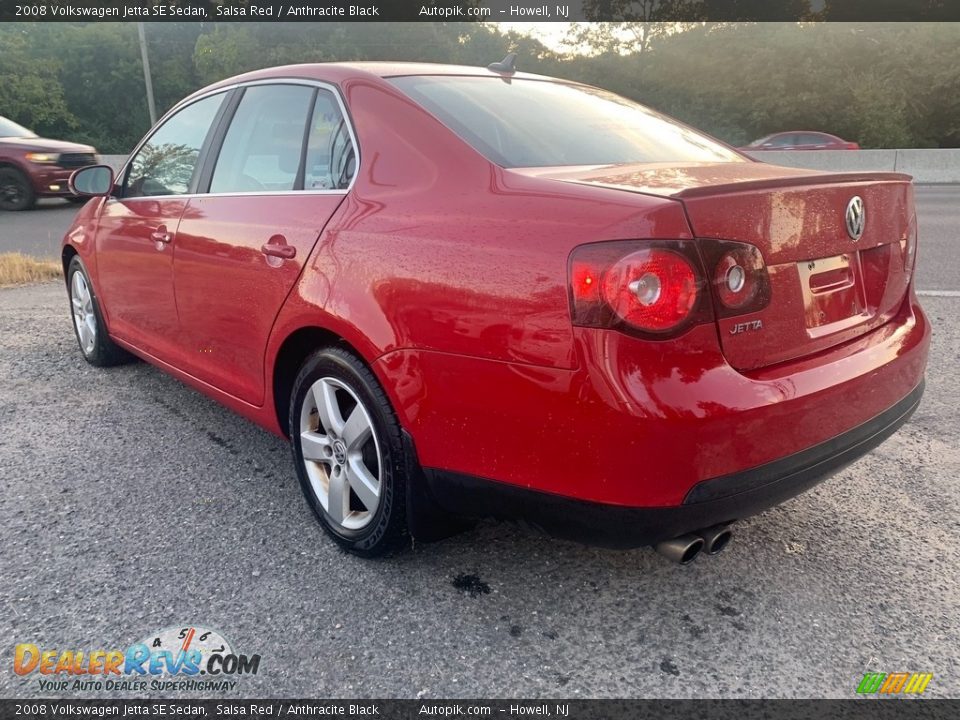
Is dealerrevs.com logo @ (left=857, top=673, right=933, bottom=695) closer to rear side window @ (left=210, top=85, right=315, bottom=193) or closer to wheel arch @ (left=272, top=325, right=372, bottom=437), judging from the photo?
wheel arch @ (left=272, top=325, right=372, bottom=437)

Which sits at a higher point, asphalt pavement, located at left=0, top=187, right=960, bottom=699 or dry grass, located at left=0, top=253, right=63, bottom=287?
dry grass, located at left=0, top=253, right=63, bottom=287

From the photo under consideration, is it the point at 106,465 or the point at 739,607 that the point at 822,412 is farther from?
the point at 106,465

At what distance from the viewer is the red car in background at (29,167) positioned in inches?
540

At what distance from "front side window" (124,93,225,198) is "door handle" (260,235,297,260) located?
98cm

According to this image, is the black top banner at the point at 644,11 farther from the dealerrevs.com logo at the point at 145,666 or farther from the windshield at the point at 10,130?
the dealerrevs.com logo at the point at 145,666

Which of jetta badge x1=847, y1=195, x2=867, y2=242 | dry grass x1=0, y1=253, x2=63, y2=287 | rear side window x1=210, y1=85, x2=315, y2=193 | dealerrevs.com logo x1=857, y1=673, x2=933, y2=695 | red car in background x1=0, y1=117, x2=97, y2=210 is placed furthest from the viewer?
red car in background x1=0, y1=117, x2=97, y2=210

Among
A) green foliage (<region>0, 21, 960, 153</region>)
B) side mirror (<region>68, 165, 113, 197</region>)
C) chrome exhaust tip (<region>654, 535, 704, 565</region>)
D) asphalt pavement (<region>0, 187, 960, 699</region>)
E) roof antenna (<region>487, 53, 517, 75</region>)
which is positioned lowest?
asphalt pavement (<region>0, 187, 960, 699</region>)

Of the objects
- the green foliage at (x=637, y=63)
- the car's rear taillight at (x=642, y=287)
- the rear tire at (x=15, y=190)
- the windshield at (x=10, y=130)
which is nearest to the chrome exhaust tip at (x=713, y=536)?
the car's rear taillight at (x=642, y=287)

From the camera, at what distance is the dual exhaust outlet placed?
2.03 meters

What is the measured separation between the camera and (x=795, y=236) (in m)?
2.02

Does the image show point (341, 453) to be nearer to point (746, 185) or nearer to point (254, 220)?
point (254, 220)

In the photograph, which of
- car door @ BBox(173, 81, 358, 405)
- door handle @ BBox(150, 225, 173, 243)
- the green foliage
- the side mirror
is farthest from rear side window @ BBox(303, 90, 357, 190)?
the green foliage

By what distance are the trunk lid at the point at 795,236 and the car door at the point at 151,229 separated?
1992 mm

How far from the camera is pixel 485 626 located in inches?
88.5
